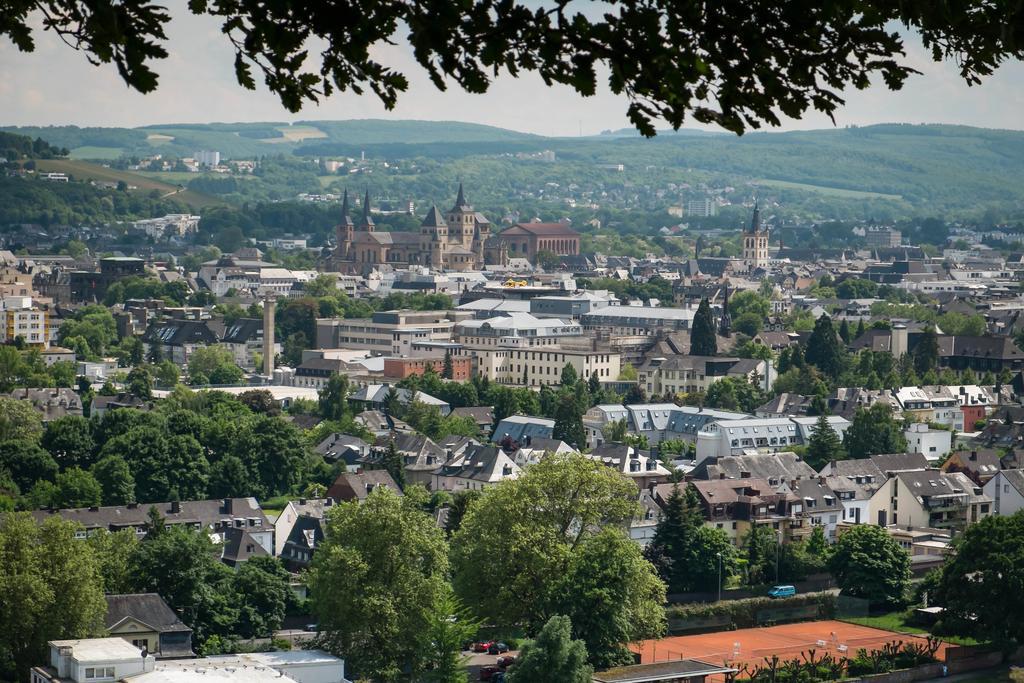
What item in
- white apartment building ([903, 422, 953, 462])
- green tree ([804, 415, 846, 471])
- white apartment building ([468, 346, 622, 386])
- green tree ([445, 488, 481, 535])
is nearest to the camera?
green tree ([445, 488, 481, 535])

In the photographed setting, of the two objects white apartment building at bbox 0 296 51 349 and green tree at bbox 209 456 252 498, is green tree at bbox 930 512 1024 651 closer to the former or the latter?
green tree at bbox 209 456 252 498

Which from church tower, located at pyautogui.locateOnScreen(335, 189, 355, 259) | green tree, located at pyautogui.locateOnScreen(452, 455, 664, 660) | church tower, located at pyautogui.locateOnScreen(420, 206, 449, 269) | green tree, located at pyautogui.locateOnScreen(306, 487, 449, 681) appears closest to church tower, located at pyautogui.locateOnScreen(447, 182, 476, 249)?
church tower, located at pyautogui.locateOnScreen(420, 206, 449, 269)

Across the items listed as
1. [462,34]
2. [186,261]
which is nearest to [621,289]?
[186,261]

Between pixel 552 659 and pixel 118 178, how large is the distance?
16316 centimetres

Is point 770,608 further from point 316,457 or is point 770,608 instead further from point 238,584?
point 316,457

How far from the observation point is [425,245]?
137m

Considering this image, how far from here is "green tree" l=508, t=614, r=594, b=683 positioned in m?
28.0

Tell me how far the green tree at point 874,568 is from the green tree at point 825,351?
115 ft

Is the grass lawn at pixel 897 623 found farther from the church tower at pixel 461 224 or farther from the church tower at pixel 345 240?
the church tower at pixel 345 240

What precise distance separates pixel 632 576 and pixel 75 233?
127711 mm

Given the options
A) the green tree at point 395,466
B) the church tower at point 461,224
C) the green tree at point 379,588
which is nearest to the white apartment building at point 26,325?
the green tree at point 395,466

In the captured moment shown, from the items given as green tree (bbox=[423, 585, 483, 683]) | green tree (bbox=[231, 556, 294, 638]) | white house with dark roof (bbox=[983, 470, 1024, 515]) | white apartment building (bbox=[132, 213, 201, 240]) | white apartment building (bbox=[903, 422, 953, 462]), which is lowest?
white apartment building (bbox=[132, 213, 201, 240])

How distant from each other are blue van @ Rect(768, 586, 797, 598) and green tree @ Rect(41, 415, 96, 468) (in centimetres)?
1896

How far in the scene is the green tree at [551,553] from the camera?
30812 mm
